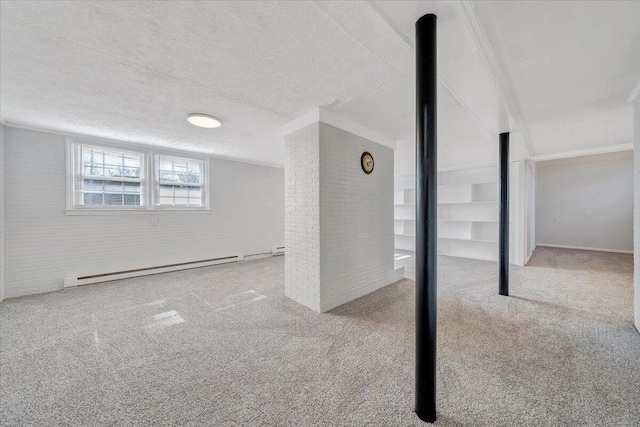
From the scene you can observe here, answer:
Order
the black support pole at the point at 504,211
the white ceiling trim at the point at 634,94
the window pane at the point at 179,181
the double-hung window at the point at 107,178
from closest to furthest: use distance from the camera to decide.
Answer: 1. the white ceiling trim at the point at 634,94
2. the black support pole at the point at 504,211
3. the double-hung window at the point at 107,178
4. the window pane at the point at 179,181

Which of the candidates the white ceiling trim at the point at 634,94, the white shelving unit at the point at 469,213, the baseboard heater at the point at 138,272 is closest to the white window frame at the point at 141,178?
the baseboard heater at the point at 138,272

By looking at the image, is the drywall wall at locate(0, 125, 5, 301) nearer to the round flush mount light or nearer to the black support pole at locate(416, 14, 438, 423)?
the round flush mount light

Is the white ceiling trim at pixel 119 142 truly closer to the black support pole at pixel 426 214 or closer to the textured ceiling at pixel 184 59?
the textured ceiling at pixel 184 59

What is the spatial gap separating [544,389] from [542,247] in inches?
320

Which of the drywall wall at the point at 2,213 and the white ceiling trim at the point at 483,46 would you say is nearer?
the white ceiling trim at the point at 483,46

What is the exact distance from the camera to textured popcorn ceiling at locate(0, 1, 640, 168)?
1514 millimetres

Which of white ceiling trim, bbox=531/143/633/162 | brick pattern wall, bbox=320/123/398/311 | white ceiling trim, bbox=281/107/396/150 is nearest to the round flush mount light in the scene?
white ceiling trim, bbox=281/107/396/150

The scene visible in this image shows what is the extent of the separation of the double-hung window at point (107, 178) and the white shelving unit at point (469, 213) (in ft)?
23.4

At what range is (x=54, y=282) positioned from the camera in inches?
148

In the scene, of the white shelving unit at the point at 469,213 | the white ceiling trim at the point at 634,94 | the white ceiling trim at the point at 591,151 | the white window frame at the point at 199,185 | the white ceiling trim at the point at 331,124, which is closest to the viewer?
the white ceiling trim at the point at 634,94

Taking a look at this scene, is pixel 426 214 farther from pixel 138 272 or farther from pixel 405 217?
pixel 405 217

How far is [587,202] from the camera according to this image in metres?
6.96

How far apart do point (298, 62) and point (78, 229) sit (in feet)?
14.9

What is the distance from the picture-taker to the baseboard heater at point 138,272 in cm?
392
